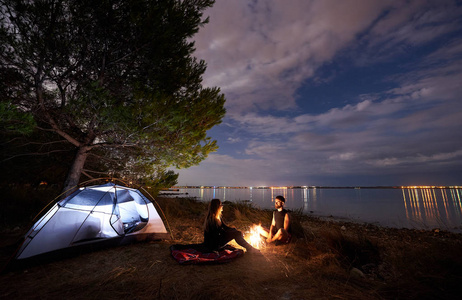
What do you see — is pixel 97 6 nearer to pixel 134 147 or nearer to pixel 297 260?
pixel 134 147

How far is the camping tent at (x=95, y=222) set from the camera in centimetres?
431

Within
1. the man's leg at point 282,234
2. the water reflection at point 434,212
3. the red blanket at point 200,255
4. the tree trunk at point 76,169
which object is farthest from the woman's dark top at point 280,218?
the tree trunk at point 76,169

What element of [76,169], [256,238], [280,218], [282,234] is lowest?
[256,238]

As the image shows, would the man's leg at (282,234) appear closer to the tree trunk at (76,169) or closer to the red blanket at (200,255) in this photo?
the red blanket at (200,255)

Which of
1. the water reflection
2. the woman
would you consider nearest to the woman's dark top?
the woman

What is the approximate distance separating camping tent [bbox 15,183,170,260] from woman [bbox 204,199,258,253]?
2.12 metres

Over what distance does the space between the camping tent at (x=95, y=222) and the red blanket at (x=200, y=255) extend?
5.48ft

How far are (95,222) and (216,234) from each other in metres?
3.11

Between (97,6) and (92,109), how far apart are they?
3.05m

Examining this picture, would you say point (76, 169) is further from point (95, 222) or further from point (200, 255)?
point (200, 255)

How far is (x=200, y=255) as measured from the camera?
4.33 m

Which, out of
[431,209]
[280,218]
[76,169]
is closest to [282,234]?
[280,218]

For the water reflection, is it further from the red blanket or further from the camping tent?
the camping tent

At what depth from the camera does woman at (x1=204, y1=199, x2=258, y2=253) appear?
4.72 m
